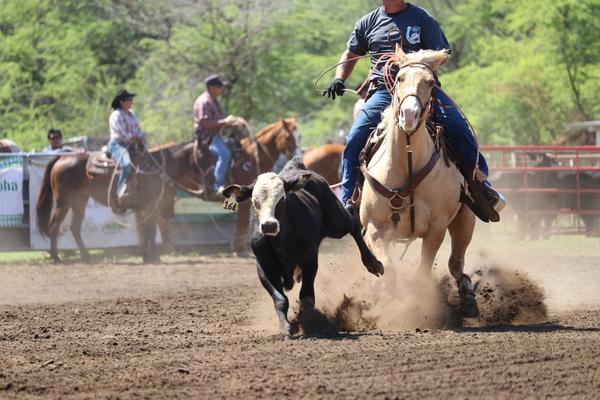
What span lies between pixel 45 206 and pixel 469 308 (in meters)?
10.6

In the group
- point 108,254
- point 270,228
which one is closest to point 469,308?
point 270,228

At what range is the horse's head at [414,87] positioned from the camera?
801cm

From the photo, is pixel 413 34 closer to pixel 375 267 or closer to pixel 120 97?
pixel 375 267

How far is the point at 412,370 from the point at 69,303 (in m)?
5.97

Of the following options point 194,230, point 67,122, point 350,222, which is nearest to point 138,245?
point 194,230

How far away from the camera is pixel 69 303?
37.9 ft

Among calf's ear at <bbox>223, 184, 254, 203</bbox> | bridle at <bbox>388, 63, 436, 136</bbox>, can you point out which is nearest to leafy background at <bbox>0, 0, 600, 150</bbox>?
bridle at <bbox>388, 63, 436, 136</bbox>

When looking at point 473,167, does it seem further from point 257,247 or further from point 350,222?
point 257,247

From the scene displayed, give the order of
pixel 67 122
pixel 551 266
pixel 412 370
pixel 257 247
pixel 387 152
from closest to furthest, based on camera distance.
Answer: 1. pixel 412 370
2. pixel 257 247
3. pixel 387 152
4. pixel 551 266
5. pixel 67 122

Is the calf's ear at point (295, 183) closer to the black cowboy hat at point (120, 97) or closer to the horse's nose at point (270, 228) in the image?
the horse's nose at point (270, 228)

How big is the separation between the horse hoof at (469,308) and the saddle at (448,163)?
2.73ft

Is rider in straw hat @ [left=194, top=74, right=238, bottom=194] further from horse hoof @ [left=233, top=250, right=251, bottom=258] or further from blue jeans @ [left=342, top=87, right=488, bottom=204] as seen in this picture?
blue jeans @ [left=342, top=87, right=488, bottom=204]

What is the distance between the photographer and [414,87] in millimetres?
8086

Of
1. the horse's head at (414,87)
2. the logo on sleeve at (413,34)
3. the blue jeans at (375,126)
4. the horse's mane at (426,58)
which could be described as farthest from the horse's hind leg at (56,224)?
the horse's head at (414,87)
